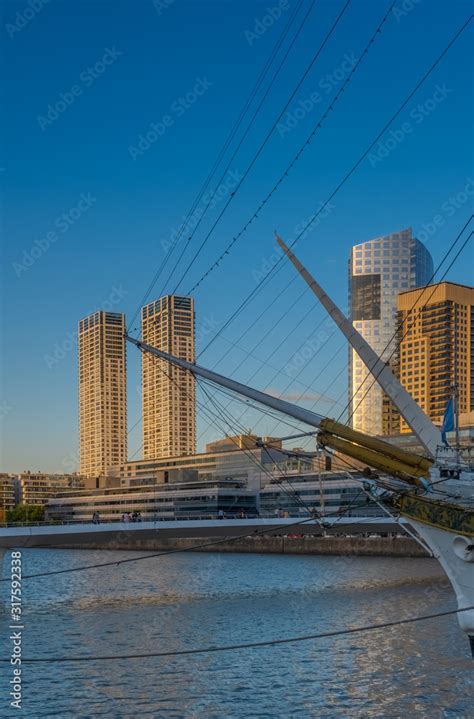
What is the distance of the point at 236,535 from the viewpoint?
72000 mm

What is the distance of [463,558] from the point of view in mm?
24750

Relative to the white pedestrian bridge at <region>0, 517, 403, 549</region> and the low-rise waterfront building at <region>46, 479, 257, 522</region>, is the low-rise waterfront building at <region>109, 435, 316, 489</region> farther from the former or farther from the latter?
the white pedestrian bridge at <region>0, 517, 403, 549</region>

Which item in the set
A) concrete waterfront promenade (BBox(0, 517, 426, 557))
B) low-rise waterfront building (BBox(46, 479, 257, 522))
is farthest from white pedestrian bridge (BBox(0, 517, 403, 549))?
low-rise waterfront building (BBox(46, 479, 257, 522))

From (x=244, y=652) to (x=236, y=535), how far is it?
4351 centimetres

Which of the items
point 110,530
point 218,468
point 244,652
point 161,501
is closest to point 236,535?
point 110,530

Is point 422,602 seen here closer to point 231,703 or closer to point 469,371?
point 231,703

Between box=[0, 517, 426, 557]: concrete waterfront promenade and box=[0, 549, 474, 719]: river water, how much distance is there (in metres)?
3.34

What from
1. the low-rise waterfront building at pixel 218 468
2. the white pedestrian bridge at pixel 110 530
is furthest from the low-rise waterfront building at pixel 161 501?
the white pedestrian bridge at pixel 110 530

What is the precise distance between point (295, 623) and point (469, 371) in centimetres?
16635

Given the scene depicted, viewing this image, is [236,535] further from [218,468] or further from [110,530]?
[218,468]

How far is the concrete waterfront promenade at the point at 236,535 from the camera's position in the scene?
179ft

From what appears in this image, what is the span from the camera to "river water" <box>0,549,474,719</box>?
70.3 ft

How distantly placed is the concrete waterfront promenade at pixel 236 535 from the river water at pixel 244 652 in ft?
11.0

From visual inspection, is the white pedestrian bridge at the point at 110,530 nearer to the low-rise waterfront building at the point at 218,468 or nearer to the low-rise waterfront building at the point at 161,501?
the low-rise waterfront building at the point at 161,501
